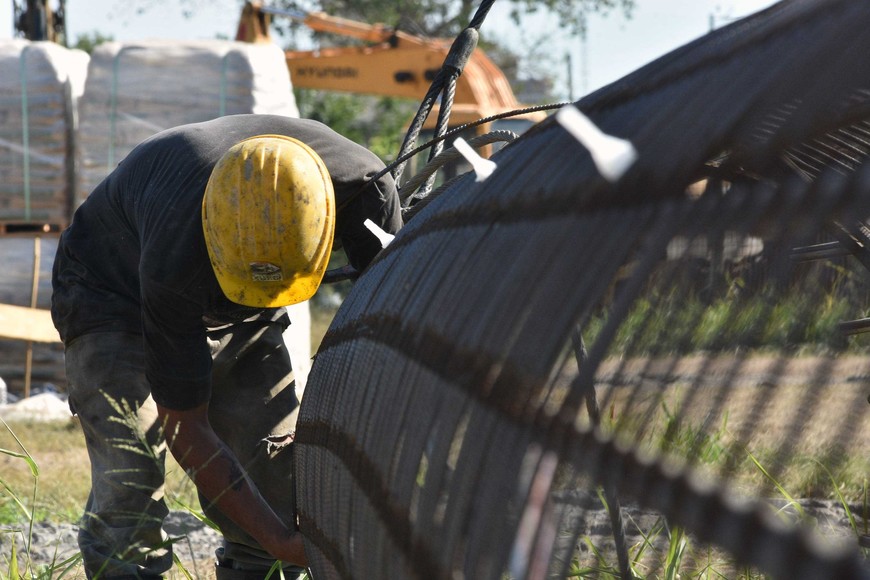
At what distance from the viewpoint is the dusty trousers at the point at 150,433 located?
3463 millimetres

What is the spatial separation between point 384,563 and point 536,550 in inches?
17.7

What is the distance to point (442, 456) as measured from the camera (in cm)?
162

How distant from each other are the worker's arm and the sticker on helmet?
1.60 ft

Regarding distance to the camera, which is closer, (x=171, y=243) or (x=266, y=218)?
(x=266, y=218)

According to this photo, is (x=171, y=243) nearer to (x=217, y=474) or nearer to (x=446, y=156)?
(x=217, y=474)

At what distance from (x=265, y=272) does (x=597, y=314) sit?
1393 millimetres

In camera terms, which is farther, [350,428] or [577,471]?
[350,428]

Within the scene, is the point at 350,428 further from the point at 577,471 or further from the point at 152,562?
the point at 152,562

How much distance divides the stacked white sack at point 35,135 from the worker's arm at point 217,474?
7383 mm

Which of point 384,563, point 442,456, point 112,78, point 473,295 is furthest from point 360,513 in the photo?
point 112,78

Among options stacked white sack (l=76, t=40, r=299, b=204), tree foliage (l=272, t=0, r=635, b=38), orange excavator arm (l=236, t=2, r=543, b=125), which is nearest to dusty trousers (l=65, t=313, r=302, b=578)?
stacked white sack (l=76, t=40, r=299, b=204)

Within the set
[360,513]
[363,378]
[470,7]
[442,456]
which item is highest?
[442,456]

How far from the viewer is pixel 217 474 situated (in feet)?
10.2

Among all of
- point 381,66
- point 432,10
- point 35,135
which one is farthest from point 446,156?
point 432,10
